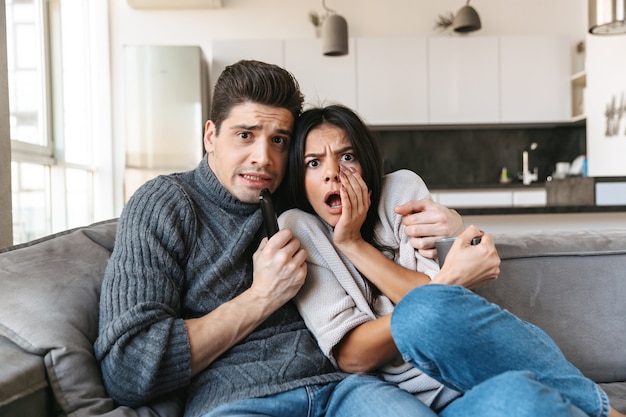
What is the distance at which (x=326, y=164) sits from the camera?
1356 mm

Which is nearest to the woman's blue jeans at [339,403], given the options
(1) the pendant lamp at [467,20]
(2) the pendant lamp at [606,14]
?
(2) the pendant lamp at [606,14]

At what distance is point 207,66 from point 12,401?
4.51 m

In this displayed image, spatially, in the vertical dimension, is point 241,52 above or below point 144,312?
above

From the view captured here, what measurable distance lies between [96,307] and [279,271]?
0.38 m

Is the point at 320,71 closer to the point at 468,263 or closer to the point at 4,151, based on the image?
the point at 4,151

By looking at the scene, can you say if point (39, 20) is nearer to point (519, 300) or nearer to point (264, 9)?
point (264, 9)

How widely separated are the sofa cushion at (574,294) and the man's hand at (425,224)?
291 mm

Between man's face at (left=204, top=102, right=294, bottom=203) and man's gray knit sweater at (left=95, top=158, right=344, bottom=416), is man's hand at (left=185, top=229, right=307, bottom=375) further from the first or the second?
man's face at (left=204, top=102, right=294, bottom=203)

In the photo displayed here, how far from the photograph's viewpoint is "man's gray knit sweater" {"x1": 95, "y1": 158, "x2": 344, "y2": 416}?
3.45 ft

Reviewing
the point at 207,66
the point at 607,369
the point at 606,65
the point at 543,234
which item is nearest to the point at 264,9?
the point at 207,66

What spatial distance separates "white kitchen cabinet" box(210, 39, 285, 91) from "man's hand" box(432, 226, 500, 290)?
12.9 feet

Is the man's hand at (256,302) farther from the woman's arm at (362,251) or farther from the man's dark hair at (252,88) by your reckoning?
the man's dark hair at (252,88)

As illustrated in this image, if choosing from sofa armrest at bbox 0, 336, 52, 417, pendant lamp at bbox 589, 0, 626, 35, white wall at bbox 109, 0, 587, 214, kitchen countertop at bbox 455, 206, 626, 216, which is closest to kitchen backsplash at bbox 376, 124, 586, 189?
white wall at bbox 109, 0, 587, 214

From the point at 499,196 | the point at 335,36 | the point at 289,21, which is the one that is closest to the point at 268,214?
the point at 335,36
